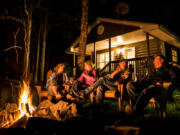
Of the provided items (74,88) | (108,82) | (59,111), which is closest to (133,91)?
(108,82)

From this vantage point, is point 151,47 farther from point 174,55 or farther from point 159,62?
point 159,62

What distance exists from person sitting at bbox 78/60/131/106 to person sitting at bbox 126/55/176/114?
508 mm

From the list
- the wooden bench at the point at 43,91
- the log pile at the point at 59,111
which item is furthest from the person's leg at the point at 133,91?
the wooden bench at the point at 43,91

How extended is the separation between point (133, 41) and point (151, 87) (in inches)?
286

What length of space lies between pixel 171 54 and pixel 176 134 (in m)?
8.59

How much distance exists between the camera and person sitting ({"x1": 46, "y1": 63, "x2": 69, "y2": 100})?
421 cm

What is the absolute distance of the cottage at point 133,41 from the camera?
7.29 m

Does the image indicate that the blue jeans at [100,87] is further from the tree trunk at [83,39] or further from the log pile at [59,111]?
the tree trunk at [83,39]

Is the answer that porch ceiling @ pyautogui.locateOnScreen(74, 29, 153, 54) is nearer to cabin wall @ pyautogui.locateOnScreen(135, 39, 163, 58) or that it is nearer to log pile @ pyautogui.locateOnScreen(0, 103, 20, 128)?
cabin wall @ pyautogui.locateOnScreen(135, 39, 163, 58)

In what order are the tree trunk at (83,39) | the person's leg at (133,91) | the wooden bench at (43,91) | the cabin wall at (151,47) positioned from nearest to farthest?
the person's leg at (133,91), the wooden bench at (43,91), the tree trunk at (83,39), the cabin wall at (151,47)

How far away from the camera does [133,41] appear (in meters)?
9.85

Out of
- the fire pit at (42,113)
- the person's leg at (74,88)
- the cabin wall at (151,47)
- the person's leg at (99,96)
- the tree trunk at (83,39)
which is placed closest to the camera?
the fire pit at (42,113)

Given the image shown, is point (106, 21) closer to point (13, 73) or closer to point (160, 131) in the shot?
point (13, 73)

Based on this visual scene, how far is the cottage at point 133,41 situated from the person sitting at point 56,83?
3715mm
